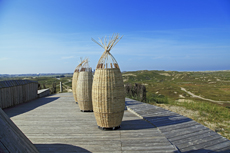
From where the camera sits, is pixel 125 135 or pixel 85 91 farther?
pixel 85 91

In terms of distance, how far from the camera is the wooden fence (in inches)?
282

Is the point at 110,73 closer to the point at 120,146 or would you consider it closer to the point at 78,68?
the point at 120,146

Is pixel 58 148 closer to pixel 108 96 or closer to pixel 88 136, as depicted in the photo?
pixel 88 136

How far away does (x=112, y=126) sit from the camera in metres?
4.51

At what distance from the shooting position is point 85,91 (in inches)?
246

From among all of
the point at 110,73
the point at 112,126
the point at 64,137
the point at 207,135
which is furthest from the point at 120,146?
the point at 207,135

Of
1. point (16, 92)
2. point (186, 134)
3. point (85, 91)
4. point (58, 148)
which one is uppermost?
point (85, 91)

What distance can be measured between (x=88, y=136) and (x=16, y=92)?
5891mm

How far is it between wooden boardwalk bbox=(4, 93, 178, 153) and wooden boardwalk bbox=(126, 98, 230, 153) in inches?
13.2

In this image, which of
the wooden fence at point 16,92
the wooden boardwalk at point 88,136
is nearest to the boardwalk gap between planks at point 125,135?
the wooden boardwalk at point 88,136

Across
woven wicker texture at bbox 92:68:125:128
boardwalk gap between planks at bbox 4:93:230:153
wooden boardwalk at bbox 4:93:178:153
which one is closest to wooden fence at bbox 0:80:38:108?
boardwalk gap between planks at bbox 4:93:230:153

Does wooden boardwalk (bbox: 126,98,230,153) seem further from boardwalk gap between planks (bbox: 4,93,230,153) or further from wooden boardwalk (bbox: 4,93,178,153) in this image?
wooden boardwalk (bbox: 4,93,178,153)

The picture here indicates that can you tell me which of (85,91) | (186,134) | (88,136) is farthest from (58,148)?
(186,134)

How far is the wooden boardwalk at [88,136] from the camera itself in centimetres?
344
